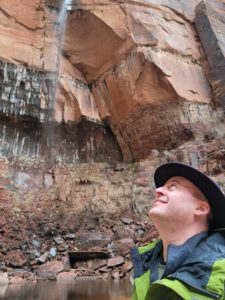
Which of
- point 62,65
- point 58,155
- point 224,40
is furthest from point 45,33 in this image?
point 224,40

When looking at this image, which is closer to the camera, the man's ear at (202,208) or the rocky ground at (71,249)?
the man's ear at (202,208)

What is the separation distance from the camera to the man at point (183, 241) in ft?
3.07

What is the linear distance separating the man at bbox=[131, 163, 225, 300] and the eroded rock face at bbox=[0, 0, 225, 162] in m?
9.85

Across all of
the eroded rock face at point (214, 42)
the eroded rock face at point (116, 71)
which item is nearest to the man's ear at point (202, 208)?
the eroded rock face at point (116, 71)

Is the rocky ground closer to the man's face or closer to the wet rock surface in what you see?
the wet rock surface

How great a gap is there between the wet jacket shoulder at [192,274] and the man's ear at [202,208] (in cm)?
8

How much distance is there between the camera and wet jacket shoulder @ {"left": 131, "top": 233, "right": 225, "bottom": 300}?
90 cm

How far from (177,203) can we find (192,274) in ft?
1.03

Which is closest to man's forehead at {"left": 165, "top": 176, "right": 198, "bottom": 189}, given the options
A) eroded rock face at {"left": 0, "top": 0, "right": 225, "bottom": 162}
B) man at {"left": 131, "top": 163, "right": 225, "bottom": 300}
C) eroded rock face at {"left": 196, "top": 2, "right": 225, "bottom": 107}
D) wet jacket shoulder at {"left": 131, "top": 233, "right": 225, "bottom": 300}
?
man at {"left": 131, "top": 163, "right": 225, "bottom": 300}

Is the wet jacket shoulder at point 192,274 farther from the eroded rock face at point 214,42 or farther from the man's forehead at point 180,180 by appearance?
the eroded rock face at point 214,42

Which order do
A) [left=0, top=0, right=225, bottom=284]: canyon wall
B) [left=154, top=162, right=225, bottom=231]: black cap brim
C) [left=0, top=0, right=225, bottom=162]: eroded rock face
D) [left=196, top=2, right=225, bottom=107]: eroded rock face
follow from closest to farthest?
[left=154, top=162, right=225, bottom=231]: black cap brim → [left=0, top=0, right=225, bottom=284]: canyon wall → [left=0, top=0, right=225, bottom=162]: eroded rock face → [left=196, top=2, right=225, bottom=107]: eroded rock face

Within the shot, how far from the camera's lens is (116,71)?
12180 millimetres

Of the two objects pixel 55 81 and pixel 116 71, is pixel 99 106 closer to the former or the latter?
pixel 116 71

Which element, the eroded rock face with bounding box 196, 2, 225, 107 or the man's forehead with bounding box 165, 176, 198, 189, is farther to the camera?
the eroded rock face with bounding box 196, 2, 225, 107
